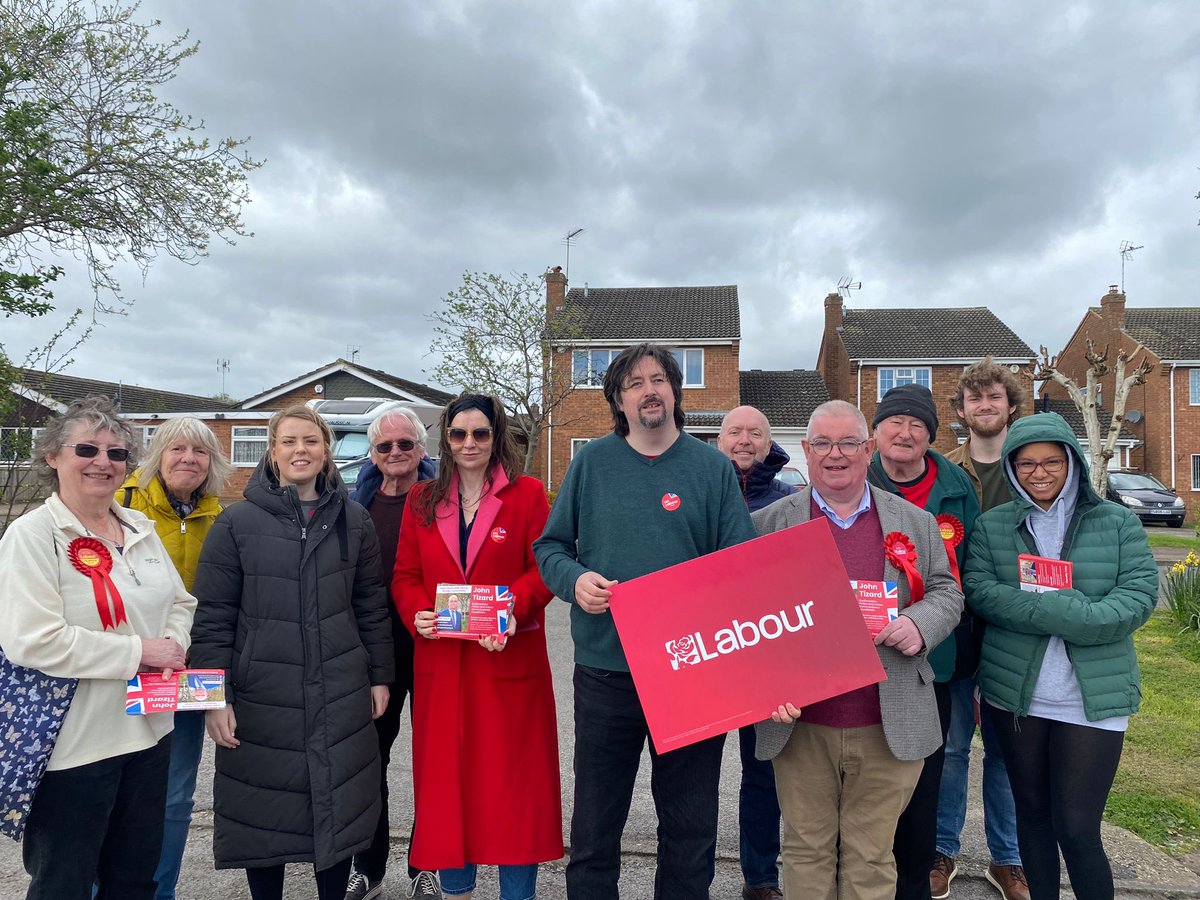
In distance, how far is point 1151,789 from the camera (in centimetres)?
436

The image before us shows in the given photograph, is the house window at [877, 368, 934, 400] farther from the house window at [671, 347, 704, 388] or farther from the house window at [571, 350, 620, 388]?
the house window at [571, 350, 620, 388]

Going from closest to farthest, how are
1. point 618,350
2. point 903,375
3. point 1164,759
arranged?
point 1164,759 → point 618,350 → point 903,375

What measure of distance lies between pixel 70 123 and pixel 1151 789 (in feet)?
48.4

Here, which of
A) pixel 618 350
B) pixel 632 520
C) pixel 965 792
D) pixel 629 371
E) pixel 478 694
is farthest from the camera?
pixel 618 350

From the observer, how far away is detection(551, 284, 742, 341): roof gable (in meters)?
26.6

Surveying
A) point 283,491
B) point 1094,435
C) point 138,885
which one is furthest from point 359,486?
point 1094,435

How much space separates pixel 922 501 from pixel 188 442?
3267 millimetres

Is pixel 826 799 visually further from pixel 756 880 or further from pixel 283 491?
pixel 283 491

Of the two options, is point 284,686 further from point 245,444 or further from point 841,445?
point 245,444

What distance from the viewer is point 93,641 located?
7.66 ft

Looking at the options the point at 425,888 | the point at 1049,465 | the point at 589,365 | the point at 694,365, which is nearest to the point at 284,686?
the point at 425,888

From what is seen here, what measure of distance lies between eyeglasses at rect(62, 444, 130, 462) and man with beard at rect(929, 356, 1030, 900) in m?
3.58

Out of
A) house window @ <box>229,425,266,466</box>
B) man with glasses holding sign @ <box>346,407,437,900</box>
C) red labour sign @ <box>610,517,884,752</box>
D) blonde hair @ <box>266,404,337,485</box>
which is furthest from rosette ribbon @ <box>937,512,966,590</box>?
house window @ <box>229,425,266,466</box>

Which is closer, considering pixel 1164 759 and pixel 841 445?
pixel 841 445
